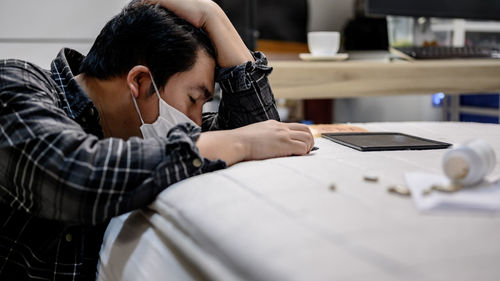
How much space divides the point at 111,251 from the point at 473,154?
0.44 m

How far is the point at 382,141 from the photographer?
0.86 m

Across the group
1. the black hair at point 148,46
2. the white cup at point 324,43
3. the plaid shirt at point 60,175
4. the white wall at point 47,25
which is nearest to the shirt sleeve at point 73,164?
the plaid shirt at point 60,175

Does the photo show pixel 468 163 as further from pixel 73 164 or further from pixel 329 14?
pixel 329 14

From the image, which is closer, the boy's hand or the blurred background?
the boy's hand

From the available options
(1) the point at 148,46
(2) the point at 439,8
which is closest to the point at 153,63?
(1) the point at 148,46

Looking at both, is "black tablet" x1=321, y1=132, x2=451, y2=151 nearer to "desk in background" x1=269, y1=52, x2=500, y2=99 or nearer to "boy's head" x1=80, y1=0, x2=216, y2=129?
"boy's head" x1=80, y1=0, x2=216, y2=129

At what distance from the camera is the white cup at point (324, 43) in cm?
158

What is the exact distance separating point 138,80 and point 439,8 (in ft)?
4.66

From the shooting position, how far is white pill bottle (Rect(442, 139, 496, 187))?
507 millimetres

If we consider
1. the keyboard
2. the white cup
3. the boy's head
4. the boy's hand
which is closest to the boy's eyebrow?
the boy's head

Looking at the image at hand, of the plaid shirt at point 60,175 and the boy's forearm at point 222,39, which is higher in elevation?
the boy's forearm at point 222,39

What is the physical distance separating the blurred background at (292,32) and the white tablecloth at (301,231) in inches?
44.1

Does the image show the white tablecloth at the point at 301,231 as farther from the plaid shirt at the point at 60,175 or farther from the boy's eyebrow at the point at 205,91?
the boy's eyebrow at the point at 205,91

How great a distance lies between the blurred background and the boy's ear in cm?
83
